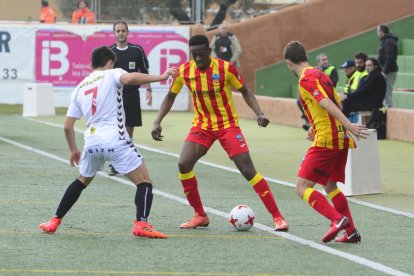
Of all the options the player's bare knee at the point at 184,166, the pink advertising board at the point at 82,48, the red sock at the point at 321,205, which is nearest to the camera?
the red sock at the point at 321,205

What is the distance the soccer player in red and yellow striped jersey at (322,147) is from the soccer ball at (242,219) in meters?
0.73

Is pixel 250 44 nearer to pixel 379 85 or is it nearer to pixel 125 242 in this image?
pixel 379 85

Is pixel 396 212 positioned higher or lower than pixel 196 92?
lower

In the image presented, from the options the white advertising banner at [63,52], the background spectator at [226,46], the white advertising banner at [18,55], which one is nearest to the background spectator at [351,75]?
the background spectator at [226,46]

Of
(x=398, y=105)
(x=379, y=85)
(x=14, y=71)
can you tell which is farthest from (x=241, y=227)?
(x=14, y=71)

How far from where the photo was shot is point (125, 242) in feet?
33.8

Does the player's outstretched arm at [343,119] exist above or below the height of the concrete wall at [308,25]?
below

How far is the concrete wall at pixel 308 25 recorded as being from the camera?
32781 mm

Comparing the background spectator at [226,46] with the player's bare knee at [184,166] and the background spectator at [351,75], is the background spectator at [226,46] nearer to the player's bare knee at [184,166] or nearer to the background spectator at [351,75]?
the background spectator at [351,75]

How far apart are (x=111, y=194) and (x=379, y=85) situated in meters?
8.89

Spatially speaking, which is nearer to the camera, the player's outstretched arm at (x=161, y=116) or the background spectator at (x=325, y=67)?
the player's outstretched arm at (x=161, y=116)

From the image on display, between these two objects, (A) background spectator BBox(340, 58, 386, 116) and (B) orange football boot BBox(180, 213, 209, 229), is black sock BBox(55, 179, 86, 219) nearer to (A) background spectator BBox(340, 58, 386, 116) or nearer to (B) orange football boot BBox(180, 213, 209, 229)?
(B) orange football boot BBox(180, 213, 209, 229)

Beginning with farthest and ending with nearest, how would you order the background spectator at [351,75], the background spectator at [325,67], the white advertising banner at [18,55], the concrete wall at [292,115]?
1. the white advertising banner at [18,55]
2. the background spectator at [325,67]
3. the background spectator at [351,75]
4. the concrete wall at [292,115]

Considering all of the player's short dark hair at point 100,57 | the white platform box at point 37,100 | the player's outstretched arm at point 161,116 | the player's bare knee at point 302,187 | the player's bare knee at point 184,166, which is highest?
the player's short dark hair at point 100,57
